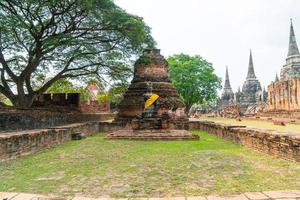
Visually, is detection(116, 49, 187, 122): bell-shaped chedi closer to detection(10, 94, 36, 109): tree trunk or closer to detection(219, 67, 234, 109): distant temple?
detection(10, 94, 36, 109): tree trunk

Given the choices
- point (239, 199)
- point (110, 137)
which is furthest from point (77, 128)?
point (239, 199)

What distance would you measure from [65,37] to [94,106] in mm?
14831

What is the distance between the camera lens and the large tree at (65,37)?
14.6 meters

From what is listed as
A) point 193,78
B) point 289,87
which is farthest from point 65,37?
point 289,87

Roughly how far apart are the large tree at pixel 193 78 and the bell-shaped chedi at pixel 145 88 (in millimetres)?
15241

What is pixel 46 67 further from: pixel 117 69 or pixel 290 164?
pixel 290 164

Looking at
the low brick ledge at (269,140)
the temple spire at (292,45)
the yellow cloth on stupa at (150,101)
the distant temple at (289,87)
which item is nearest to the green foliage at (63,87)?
the yellow cloth on stupa at (150,101)

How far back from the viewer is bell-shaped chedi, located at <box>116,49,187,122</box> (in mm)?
18688

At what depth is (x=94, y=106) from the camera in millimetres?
29469

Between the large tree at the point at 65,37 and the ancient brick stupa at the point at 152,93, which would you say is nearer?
the large tree at the point at 65,37

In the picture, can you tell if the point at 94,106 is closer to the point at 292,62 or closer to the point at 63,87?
the point at 63,87

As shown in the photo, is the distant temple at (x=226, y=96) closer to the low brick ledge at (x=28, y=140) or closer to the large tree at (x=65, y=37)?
the large tree at (x=65, y=37)

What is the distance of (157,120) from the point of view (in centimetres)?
1482

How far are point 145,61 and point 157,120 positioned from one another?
5640mm
